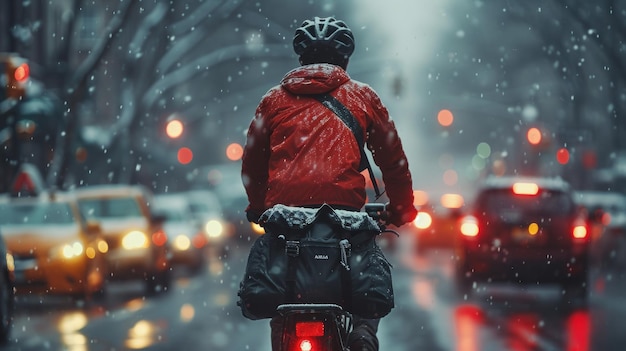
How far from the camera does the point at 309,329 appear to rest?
5406 millimetres

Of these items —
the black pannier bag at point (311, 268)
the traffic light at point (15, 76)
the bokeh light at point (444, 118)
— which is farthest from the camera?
the bokeh light at point (444, 118)

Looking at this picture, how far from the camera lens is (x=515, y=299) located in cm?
1855

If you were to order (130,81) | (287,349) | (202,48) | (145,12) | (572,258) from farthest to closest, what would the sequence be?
(202,48) < (145,12) < (130,81) < (572,258) < (287,349)

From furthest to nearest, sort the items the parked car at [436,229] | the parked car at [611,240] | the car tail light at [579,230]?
the parked car at [436,229] < the parked car at [611,240] < the car tail light at [579,230]

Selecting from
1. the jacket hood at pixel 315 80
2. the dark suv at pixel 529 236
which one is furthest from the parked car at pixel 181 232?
the jacket hood at pixel 315 80

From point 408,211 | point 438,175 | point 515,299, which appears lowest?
point 408,211

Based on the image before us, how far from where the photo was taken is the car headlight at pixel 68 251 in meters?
17.5

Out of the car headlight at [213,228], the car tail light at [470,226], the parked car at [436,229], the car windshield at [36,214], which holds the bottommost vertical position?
the car tail light at [470,226]

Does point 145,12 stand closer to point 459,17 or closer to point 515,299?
point 459,17

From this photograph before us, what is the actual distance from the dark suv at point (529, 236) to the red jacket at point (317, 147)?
11258 mm

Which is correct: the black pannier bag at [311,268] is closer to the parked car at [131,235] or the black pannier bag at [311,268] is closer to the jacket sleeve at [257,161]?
the jacket sleeve at [257,161]

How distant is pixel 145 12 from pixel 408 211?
158 ft

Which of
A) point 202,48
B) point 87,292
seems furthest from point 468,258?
point 202,48

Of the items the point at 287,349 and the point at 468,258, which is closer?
the point at 287,349
